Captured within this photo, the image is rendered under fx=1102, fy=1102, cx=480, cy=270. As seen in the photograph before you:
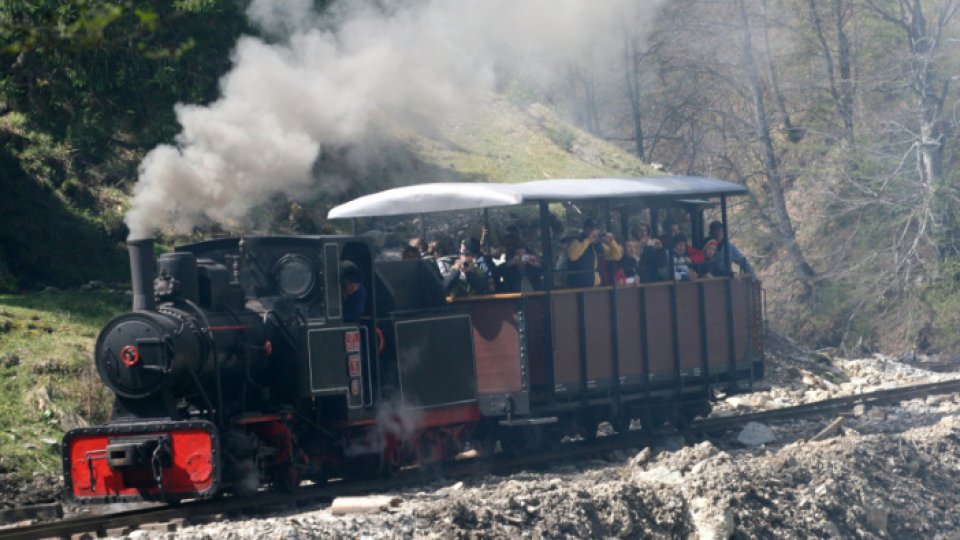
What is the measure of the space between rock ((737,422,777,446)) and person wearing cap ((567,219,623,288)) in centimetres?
321

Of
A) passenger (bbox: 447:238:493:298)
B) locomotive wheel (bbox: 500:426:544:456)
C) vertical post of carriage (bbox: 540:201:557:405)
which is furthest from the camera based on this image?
locomotive wheel (bbox: 500:426:544:456)

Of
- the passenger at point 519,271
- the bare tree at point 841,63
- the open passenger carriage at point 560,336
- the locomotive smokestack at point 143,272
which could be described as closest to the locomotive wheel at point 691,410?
the open passenger carriage at point 560,336

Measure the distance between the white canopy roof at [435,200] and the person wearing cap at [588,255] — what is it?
1.20m

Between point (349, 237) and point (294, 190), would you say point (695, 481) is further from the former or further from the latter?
point (294, 190)

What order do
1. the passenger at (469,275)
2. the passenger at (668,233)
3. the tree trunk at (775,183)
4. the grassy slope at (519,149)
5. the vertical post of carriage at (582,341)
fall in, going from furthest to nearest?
the tree trunk at (775,183) < the grassy slope at (519,149) < the passenger at (668,233) < the vertical post of carriage at (582,341) < the passenger at (469,275)

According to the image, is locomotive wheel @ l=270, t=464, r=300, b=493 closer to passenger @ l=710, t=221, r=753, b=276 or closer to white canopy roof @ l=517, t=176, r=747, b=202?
white canopy roof @ l=517, t=176, r=747, b=202

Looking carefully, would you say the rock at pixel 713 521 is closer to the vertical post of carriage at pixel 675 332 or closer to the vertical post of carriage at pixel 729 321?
the vertical post of carriage at pixel 675 332

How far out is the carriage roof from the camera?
38.9ft

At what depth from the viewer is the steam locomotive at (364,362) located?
9320 millimetres

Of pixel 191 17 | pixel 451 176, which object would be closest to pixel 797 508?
pixel 191 17

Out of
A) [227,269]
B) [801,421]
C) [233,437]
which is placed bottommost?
[801,421]

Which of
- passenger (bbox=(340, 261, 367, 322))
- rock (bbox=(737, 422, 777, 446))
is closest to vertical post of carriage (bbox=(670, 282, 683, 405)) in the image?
rock (bbox=(737, 422, 777, 446))

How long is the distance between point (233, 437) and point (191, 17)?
26.6 feet

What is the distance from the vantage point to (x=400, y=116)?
26.4m
